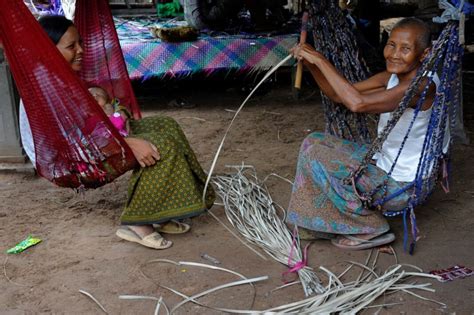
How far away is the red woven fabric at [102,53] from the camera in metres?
2.89

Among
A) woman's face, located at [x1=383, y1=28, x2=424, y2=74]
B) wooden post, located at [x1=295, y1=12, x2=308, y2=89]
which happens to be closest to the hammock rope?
wooden post, located at [x1=295, y1=12, x2=308, y2=89]

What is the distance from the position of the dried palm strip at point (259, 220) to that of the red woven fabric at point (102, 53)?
61 cm

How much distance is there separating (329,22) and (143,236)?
125 centimetres

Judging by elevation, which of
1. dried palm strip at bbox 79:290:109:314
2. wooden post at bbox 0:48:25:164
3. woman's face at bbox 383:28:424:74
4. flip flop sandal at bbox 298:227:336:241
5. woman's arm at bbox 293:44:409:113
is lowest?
dried palm strip at bbox 79:290:109:314

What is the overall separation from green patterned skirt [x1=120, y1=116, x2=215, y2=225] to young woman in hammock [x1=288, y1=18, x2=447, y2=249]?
0.44 metres

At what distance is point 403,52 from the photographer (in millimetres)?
2225

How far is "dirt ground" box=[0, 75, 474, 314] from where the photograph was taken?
2.11 meters

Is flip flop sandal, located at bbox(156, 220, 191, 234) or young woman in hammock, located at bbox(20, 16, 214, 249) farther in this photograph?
flip flop sandal, located at bbox(156, 220, 191, 234)

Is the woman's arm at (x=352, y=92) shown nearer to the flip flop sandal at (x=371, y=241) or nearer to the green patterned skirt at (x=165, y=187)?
the flip flop sandal at (x=371, y=241)

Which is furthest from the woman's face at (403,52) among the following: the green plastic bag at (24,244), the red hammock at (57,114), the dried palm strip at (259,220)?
the green plastic bag at (24,244)

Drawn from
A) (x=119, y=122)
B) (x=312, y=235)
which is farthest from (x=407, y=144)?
(x=119, y=122)

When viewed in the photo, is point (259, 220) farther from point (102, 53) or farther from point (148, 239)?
point (102, 53)

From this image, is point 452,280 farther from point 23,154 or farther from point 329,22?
point 23,154

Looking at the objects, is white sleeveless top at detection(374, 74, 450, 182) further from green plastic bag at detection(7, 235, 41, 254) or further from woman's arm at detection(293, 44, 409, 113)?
green plastic bag at detection(7, 235, 41, 254)
